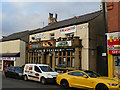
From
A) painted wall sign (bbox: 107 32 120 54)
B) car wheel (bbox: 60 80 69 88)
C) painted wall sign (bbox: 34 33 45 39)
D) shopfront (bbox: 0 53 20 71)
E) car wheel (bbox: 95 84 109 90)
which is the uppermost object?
painted wall sign (bbox: 34 33 45 39)

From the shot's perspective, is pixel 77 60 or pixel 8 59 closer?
pixel 77 60

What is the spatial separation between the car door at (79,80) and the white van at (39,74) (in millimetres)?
2503

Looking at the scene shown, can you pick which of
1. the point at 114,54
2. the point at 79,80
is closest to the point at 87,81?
the point at 79,80

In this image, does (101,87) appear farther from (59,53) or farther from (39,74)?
(59,53)

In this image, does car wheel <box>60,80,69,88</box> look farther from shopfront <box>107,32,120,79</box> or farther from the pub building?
the pub building

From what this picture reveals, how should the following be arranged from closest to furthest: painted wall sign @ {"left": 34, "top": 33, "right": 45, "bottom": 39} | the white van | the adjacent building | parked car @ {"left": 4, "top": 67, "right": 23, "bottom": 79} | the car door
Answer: the car door → the white van → parked car @ {"left": 4, "top": 67, "right": 23, "bottom": 79} → painted wall sign @ {"left": 34, "top": 33, "right": 45, "bottom": 39} → the adjacent building

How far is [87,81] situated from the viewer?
10.4m

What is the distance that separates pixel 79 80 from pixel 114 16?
25.0 ft

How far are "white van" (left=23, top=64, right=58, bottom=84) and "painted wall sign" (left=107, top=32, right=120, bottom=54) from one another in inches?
213

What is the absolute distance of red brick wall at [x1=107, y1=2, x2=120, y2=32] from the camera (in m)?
14.9

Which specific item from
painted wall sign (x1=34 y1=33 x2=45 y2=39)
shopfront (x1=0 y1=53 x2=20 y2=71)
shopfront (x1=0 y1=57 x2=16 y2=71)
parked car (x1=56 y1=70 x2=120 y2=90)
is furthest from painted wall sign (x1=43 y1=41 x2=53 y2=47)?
parked car (x1=56 y1=70 x2=120 y2=90)

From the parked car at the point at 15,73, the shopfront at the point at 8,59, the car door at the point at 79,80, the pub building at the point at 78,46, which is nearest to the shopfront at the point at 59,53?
the pub building at the point at 78,46

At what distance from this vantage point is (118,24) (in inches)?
581

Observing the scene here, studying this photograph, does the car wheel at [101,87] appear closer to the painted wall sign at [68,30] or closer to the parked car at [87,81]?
the parked car at [87,81]
